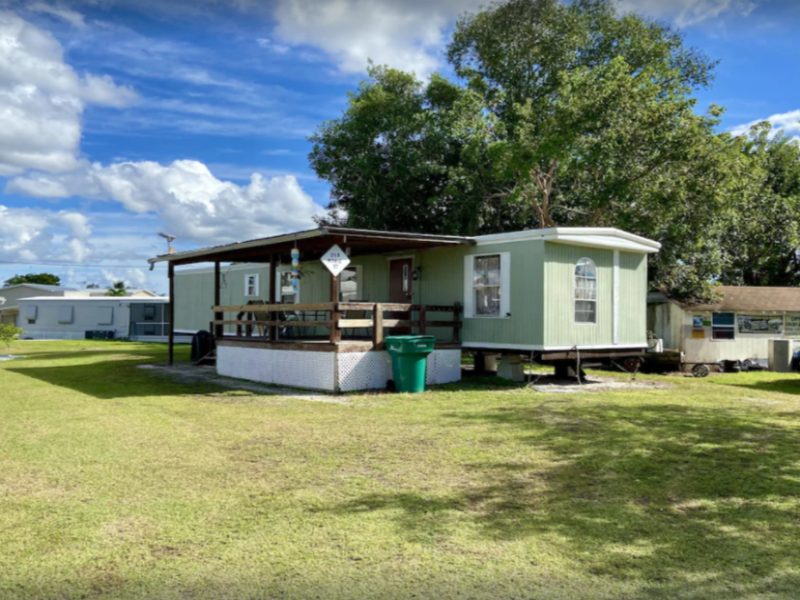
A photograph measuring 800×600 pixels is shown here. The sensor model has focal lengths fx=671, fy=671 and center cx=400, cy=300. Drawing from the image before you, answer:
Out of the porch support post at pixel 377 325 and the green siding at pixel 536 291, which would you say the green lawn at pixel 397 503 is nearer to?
the porch support post at pixel 377 325

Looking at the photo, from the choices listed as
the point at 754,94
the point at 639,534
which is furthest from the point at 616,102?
the point at 639,534

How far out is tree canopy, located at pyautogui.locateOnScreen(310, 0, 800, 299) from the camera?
17172mm

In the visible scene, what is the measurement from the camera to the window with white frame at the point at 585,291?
13.0 meters

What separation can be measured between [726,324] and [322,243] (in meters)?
13.5

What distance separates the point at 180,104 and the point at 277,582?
15741 mm

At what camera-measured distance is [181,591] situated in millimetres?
3396

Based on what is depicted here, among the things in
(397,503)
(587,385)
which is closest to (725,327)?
(587,385)

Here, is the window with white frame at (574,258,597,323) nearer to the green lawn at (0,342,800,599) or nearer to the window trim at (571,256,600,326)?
the window trim at (571,256,600,326)

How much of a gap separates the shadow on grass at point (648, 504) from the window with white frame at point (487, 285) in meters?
5.28

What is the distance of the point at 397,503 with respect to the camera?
195 inches

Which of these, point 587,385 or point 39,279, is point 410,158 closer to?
point 587,385

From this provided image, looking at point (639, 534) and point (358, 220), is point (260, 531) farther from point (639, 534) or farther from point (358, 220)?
point (358, 220)

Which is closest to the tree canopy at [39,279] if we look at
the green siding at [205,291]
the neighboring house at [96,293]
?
the neighboring house at [96,293]

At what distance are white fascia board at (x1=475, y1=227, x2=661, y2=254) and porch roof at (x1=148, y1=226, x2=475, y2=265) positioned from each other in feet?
2.48
